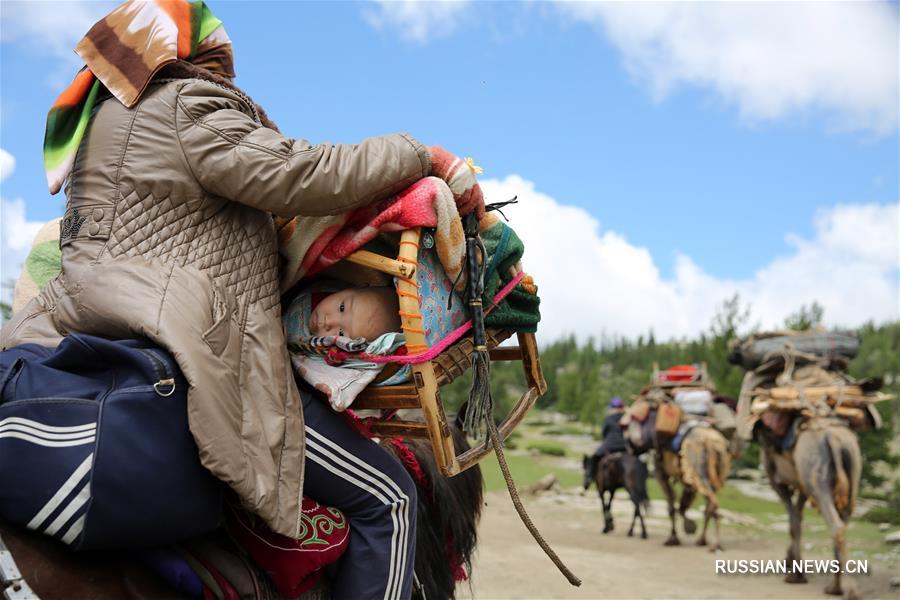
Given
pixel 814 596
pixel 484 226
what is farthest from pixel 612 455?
pixel 484 226

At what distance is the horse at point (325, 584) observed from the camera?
1620mm

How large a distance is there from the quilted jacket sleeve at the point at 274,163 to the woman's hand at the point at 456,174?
0.34 ft

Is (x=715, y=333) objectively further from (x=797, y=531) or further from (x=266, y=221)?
(x=266, y=221)

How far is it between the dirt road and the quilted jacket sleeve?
4.35m

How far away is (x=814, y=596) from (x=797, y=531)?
111 centimetres

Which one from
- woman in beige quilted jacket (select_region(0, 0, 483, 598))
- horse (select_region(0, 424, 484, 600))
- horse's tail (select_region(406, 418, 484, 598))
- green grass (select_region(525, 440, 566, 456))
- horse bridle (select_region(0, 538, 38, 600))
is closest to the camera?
horse bridle (select_region(0, 538, 38, 600))

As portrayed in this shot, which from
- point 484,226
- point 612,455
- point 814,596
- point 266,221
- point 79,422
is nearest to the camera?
point 79,422

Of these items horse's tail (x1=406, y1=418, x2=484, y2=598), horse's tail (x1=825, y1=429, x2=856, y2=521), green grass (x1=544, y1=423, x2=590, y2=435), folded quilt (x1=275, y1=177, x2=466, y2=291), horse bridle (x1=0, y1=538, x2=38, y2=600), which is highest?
folded quilt (x1=275, y1=177, x2=466, y2=291)

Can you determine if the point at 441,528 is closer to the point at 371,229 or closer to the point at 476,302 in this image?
the point at 476,302

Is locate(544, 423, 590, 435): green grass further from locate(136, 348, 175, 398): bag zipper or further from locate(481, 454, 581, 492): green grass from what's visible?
locate(136, 348, 175, 398): bag zipper

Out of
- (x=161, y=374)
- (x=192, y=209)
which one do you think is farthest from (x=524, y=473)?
(x=161, y=374)

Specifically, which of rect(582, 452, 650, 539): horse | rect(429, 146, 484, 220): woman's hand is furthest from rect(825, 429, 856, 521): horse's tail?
rect(429, 146, 484, 220): woman's hand

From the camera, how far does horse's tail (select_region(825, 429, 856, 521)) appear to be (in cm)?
759

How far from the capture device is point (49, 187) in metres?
1.90
